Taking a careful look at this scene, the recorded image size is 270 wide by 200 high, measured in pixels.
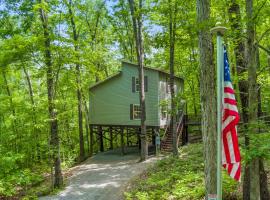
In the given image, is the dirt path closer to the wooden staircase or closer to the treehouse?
Result: the wooden staircase

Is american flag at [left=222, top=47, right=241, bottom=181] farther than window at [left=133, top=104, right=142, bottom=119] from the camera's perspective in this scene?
No

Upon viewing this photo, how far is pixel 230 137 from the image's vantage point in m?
4.29

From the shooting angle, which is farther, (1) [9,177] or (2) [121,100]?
(2) [121,100]

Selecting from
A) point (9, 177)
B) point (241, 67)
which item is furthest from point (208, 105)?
point (9, 177)

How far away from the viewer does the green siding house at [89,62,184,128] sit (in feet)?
66.7

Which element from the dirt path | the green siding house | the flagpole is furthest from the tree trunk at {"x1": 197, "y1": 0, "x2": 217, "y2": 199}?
the green siding house

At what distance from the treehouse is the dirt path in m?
2.50

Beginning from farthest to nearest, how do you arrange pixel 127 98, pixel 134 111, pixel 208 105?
1. pixel 127 98
2. pixel 134 111
3. pixel 208 105

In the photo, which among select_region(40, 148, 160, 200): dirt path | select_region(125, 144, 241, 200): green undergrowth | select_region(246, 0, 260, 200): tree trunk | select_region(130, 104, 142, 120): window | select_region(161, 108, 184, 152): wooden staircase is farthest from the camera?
select_region(130, 104, 142, 120): window

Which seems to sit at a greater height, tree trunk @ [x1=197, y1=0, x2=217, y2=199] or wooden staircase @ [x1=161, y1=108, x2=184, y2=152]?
tree trunk @ [x1=197, y1=0, x2=217, y2=199]

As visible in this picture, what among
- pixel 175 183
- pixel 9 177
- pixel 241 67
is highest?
pixel 241 67

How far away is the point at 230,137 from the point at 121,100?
17797 millimetres

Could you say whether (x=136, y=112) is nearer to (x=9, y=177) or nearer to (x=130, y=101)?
(x=130, y=101)

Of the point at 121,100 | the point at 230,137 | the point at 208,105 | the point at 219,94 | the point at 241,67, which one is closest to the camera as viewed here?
the point at 219,94
